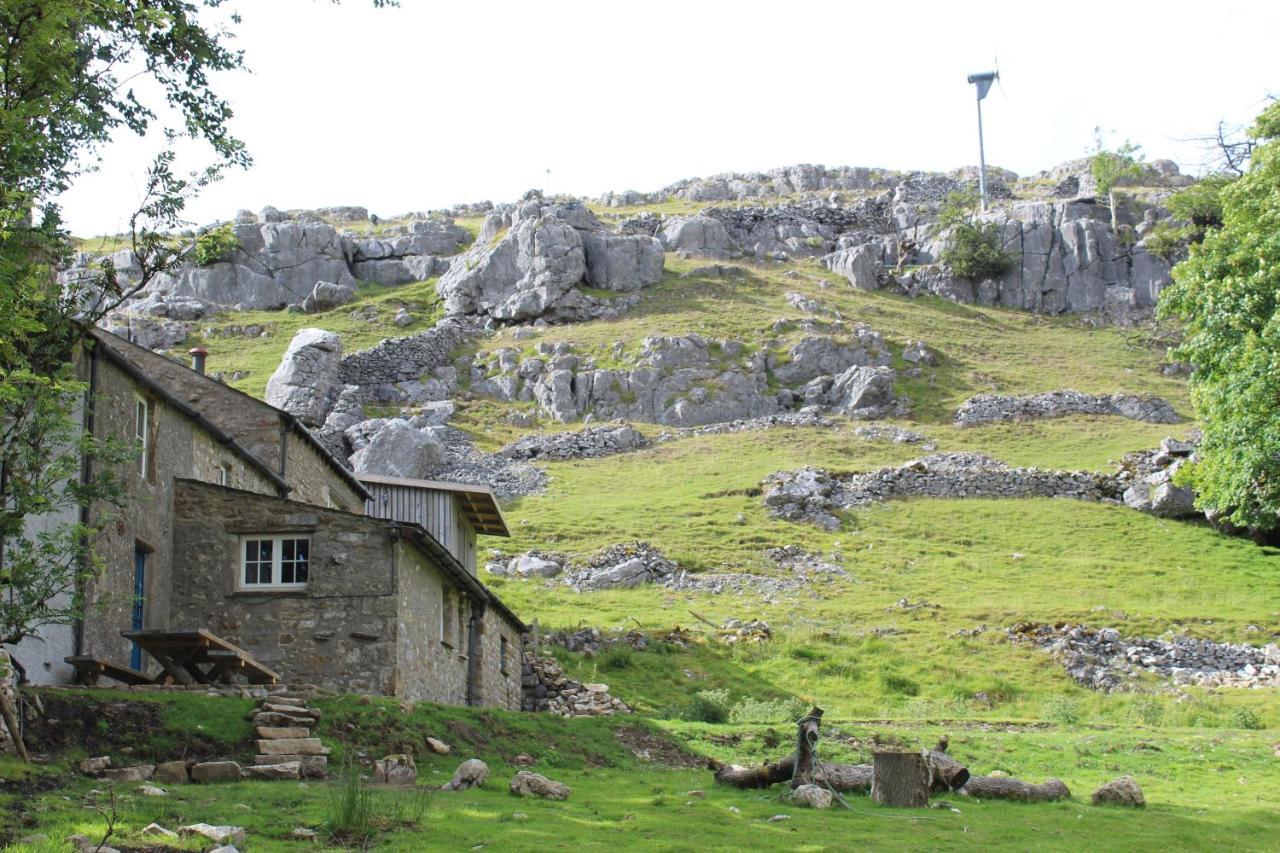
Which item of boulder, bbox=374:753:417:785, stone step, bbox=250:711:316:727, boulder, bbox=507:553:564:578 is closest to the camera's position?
boulder, bbox=374:753:417:785

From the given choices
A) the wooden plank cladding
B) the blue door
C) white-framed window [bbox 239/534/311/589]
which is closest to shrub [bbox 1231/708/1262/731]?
the wooden plank cladding

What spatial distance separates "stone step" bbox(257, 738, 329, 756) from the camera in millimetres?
17359

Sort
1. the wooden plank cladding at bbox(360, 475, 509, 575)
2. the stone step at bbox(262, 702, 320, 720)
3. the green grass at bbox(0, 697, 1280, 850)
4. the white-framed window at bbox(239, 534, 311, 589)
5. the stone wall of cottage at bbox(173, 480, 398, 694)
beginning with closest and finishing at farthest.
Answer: the green grass at bbox(0, 697, 1280, 850)
the stone step at bbox(262, 702, 320, 720)
the stone wall of cottage at bbox(173, 480, 398, 694)
the white-framed window at bbox(239, 534, 311, 589)
the wooden plank cladding at bbox(360, 475, 509, 575)

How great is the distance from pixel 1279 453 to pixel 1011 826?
19.3 meters

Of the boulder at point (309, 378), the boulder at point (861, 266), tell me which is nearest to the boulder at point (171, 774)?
the boulder at point (309, 378)

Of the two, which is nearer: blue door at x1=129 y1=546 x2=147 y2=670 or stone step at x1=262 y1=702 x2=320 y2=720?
stone step at x1=262 y1=702 x2=320 y2=720

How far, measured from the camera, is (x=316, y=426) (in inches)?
2650

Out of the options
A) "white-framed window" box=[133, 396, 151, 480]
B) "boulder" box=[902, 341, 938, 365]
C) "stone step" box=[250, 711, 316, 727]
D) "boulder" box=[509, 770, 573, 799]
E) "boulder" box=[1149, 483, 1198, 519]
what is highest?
"boulder" box=[902, 341, 938, 365]

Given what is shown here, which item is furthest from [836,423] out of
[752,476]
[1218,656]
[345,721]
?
[345,721]

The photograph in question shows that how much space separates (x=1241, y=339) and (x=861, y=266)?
68055mm

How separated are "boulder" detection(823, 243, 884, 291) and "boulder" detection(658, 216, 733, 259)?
9673mm

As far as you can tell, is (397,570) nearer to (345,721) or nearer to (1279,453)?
(345,721)

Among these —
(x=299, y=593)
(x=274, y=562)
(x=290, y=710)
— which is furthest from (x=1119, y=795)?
(x=274, y=562)

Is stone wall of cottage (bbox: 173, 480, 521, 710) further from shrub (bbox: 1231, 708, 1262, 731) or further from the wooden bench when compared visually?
shrub (bbox: 1231, 708, 1262, 731)
